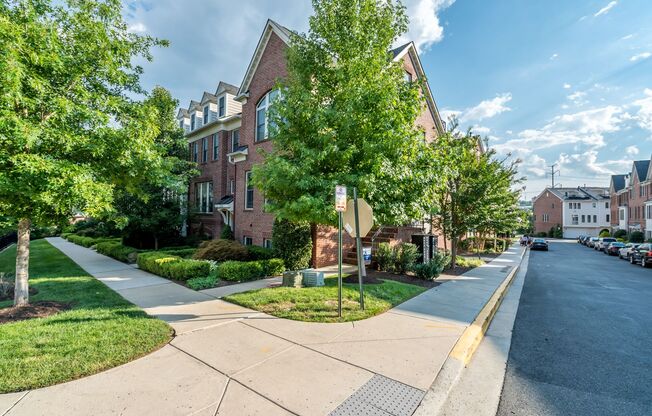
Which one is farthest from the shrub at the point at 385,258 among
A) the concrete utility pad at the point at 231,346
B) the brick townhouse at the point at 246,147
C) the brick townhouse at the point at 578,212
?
the brick townhouse at the point at 578,212

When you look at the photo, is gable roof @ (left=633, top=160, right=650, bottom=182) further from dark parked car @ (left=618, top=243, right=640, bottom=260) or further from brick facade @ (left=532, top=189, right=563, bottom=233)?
dark parked car @ (left=618, top=243, right=640, bottom=260)

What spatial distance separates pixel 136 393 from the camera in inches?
138

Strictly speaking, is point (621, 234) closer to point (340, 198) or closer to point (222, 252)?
point (222, 252)

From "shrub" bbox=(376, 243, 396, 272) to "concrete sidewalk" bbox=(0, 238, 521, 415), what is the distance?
16.1 ft

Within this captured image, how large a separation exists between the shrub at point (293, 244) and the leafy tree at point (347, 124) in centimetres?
294

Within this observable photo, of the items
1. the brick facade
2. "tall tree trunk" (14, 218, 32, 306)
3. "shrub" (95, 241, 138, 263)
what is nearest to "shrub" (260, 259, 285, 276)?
"tall tree trunk" (14, 218, 32, 306)

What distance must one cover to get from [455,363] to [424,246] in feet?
28.8

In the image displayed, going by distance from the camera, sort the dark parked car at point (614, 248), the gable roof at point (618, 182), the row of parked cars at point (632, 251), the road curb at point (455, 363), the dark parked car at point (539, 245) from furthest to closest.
Result: the gable roof at point (618, 182) < the dark parked car at point (539, 245) < the dark parked car at point (614, 248) < the row of parked cars at point (632, 251) < the road curb at point (455, 363)

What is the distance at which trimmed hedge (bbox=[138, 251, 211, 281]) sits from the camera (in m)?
9.80

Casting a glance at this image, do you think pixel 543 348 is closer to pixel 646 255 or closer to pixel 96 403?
pixel 96 403

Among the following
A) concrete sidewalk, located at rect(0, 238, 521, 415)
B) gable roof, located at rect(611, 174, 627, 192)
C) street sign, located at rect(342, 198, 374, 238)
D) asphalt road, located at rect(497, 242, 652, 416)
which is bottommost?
asphalt road, located at rect(497, 242, 652, 416)

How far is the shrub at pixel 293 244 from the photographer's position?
11829 mm

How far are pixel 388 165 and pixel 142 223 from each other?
14484 millimetres

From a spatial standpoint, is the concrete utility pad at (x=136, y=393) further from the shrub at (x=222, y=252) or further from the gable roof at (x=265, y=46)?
the gable roof at (x=265, y=46)
